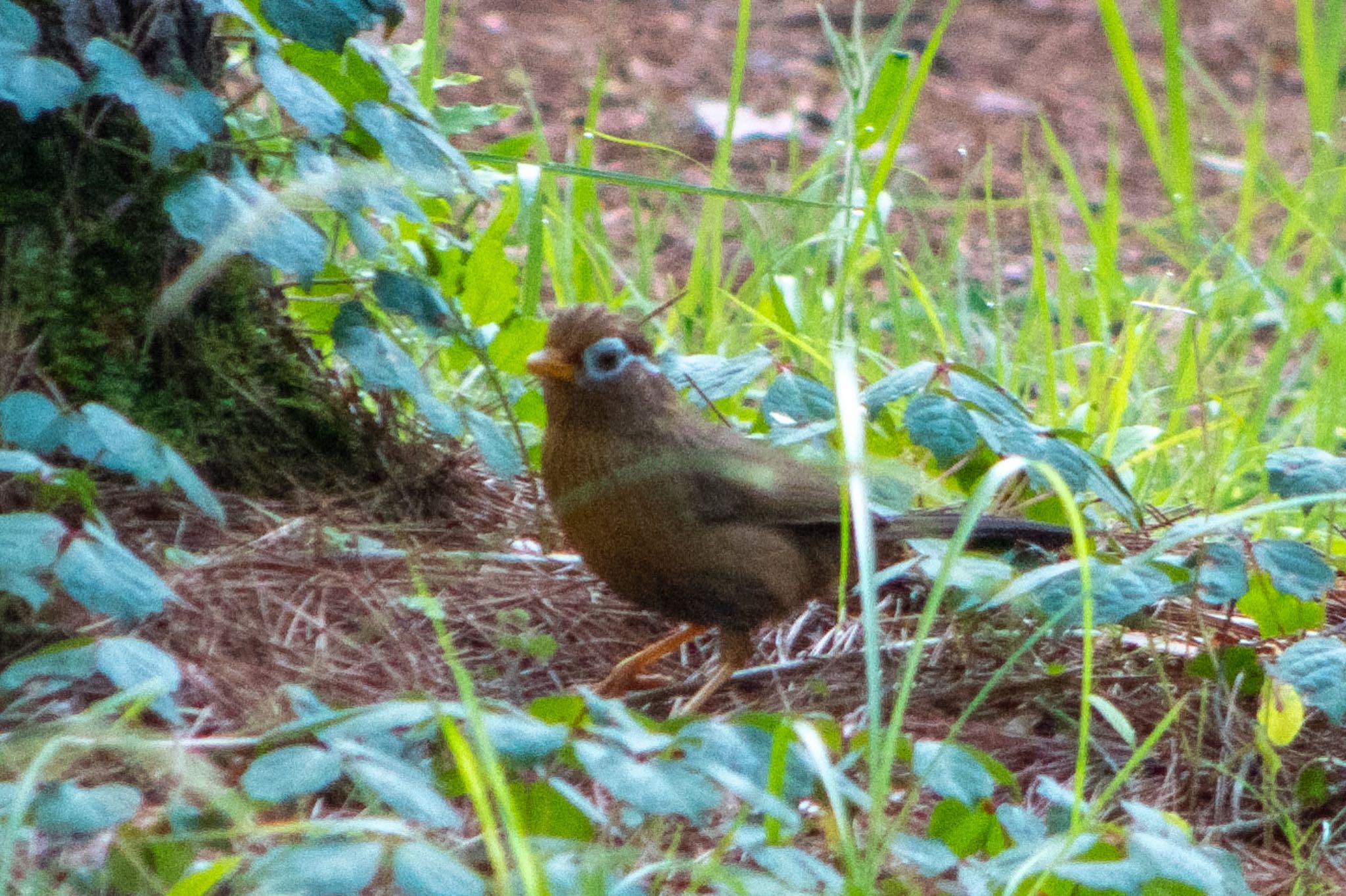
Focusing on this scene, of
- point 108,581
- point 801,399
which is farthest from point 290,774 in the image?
point 801,399

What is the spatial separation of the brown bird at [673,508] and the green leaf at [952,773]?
1039 mm

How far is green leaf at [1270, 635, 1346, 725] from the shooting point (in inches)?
99.1

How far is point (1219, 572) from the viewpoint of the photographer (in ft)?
9.08

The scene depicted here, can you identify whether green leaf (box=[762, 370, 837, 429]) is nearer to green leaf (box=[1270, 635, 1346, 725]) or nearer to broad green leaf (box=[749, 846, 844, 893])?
green leaf (box=[1270, 635, 1346, 725])

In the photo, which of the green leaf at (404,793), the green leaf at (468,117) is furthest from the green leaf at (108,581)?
the green leaf at (468,117)

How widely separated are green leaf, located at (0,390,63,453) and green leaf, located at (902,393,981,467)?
1.44 meters

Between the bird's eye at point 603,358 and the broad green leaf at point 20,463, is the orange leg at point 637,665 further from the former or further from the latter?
the broad green leaf at point 20,463

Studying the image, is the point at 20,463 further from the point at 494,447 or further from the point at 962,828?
the point at 962,828

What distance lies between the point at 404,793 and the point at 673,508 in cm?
154

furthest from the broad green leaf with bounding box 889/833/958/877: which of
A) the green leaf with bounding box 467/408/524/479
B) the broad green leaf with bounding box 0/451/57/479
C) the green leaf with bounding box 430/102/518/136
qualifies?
the green leaf with bounding box 430/102/518/136

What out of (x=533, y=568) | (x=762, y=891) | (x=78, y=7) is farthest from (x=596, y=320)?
(x=762, y=891)

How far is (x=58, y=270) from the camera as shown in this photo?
3014mm

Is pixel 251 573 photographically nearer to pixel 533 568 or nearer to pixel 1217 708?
pixel 533 568

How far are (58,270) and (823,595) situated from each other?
1.66 meters
